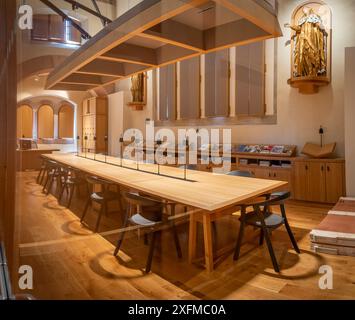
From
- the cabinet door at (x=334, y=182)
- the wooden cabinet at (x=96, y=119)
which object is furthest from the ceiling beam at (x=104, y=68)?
the wooden cabinet at (x=96, y=119)

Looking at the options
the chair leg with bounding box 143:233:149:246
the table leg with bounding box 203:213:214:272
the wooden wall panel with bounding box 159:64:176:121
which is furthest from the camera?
the wooden wall panel with bounding box 159:64:176:121

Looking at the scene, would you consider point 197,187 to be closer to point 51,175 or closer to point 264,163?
point 264,163

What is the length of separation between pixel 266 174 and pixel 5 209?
4.53 metres

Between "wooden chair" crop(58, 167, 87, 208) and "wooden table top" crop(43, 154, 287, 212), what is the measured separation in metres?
0.69

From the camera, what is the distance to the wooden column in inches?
82.6

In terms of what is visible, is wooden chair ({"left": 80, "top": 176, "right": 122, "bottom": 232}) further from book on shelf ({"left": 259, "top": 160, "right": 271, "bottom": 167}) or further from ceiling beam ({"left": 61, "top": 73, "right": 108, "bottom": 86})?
book on shelf ({"left": 259, "top": 160, "right": 271, "bottom": 167})

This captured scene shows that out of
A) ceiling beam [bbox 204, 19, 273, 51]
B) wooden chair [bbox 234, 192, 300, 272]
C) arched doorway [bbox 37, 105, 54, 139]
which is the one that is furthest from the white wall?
arched doorway [bbox 37, 105, 54, 139]

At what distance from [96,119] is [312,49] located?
7135mm

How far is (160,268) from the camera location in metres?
2.72

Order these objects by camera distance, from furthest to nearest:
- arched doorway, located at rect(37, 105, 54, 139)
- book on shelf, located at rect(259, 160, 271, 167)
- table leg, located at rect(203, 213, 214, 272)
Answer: book on shelf, located at rect(259, 160, 271, 167), arched doorway, located at rect(37, 105, 54, 139), table leg, located at rect(203, 213, 214, 272)

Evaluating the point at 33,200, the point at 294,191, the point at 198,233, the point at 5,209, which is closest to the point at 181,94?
the point at 294,191

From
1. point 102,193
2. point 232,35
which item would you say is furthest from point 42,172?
point 232,35

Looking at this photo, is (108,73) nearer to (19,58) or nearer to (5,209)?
(19,58)

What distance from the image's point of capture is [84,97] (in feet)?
32.6
